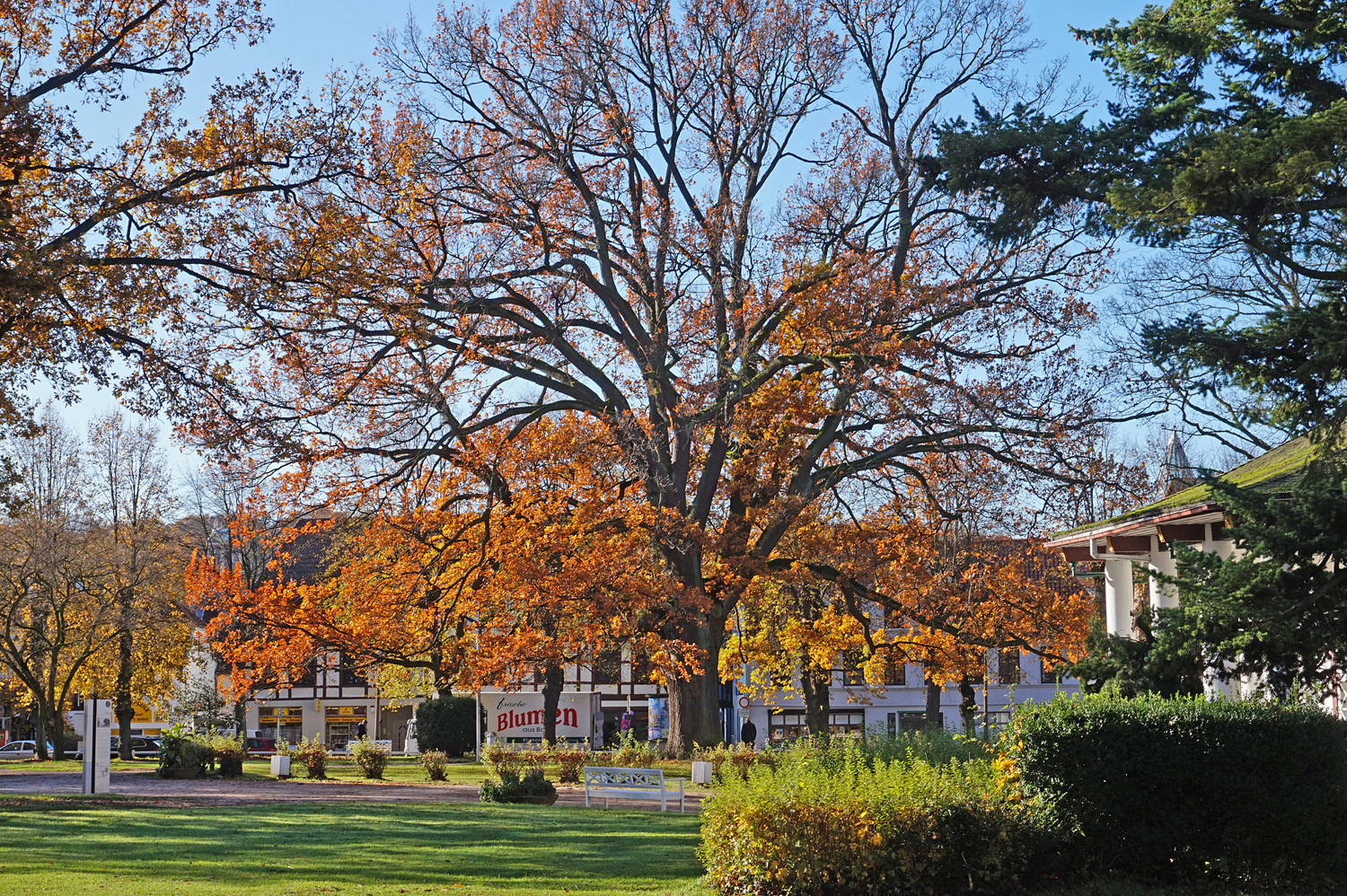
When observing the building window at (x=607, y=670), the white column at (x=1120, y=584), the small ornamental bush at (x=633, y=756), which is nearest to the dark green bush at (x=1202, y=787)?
the white column at (x=1120, y=584)

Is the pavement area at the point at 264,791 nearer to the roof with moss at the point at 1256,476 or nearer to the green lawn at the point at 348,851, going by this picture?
the green lawn at the point at 348,851

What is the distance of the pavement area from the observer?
21219mm

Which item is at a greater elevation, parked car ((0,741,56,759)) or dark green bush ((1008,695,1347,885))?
dark green bush ((1008,695,1347,885))

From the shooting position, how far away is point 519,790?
20.8 m

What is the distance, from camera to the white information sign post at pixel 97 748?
23.1 metres

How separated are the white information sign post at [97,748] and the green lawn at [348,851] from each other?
3535 mm

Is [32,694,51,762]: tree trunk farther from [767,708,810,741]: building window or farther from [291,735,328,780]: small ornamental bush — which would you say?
[767,708,810,741]: building window

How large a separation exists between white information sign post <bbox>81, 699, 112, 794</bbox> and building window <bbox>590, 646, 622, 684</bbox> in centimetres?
2344

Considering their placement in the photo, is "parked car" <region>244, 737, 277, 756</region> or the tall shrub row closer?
the tall shrub row

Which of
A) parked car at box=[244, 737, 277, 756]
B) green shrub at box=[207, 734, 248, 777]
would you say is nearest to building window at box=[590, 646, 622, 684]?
parked car at box=[244, 737, 277, 756]

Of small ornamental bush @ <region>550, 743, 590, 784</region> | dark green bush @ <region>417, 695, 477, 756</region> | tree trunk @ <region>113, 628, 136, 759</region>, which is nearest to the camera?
small ornamental bush @ <region>550, 743, 590, 784</region>

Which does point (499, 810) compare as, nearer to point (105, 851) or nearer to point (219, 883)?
point (105, 851)

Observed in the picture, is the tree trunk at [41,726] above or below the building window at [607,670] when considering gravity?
below

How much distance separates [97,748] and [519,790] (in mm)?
8592
